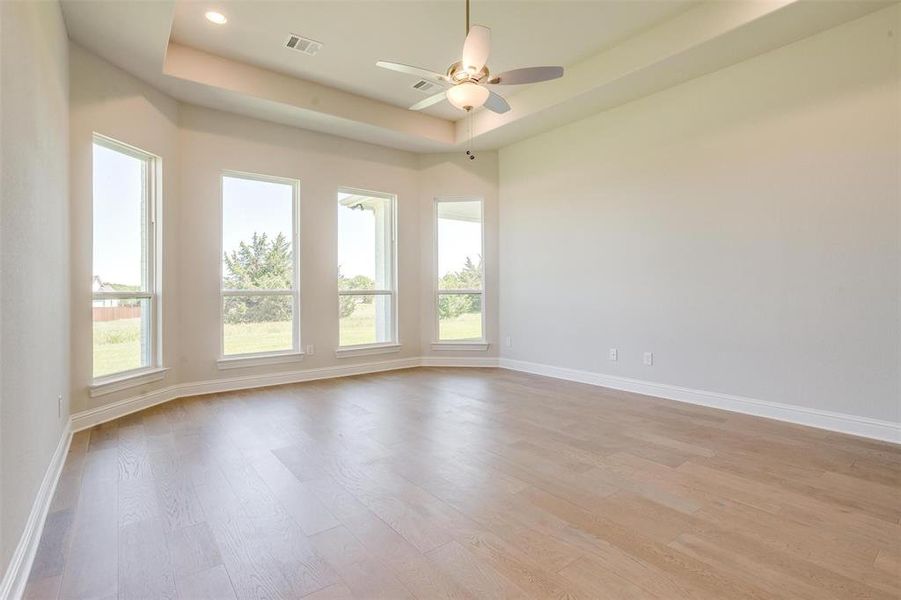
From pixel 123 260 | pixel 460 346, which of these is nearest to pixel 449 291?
pixel 460 346

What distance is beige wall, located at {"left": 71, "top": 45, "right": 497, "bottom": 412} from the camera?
3.55m

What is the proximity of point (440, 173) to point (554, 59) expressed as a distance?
7.72ft

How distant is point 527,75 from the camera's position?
3041 mm

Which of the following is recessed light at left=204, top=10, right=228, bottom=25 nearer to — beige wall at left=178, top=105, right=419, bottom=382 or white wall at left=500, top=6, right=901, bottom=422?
beige wall at left=178, top=105, right=419, bottom=382

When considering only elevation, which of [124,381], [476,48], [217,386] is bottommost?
[217,386]

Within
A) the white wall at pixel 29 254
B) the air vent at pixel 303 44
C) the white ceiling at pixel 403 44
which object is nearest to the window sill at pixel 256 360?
the white wall at pixel 29 254

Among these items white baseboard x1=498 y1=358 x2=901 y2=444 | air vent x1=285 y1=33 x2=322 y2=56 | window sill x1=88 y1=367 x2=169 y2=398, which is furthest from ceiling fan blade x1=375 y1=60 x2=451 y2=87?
white baseboard x1=498 y1=358 x2=901 y2=444

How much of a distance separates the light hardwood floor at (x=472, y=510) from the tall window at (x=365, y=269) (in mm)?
2171

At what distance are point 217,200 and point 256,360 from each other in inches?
70.6

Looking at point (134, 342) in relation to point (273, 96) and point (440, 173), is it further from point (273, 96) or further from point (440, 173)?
point (440, 173)

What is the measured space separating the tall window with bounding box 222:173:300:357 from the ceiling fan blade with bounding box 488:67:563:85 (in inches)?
123

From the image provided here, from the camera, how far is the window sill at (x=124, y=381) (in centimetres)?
364

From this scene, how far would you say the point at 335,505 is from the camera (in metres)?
2.23

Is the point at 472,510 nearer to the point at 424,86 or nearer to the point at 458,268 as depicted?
the point at 424,86
